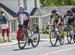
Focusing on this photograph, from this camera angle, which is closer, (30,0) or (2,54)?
(2,54)

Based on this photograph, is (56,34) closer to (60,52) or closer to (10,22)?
(60,52)

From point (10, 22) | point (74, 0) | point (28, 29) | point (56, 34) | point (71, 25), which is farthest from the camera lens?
point (74, 0)

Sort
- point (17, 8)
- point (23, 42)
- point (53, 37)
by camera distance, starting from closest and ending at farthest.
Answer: point (23, 42) < point (53, 37) < point (17, 8)

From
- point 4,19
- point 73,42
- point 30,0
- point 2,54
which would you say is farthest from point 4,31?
point 30,0

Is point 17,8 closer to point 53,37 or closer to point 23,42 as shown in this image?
point 53,37

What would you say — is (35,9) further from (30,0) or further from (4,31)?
(4,31)

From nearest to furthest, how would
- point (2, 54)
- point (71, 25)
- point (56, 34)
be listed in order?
point (2, 54)
point (56, 34)
point (71, 25)

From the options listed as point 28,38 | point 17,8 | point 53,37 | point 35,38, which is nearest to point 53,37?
point 53,37

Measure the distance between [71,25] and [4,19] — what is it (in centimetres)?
441

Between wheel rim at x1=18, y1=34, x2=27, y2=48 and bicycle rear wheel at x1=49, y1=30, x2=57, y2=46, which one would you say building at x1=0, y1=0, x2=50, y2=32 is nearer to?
bicycle rear wheel at x1=49, y1=30, x2=57, y2=46

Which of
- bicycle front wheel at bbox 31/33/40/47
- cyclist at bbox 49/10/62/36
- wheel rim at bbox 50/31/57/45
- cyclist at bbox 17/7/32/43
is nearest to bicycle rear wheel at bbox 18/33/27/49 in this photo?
cyclist at bbox 17/7/32/43

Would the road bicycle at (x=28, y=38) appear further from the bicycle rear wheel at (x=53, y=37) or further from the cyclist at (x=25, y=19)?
the bicycle rear wheel at (x=53, y=37)

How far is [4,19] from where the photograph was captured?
943 inches

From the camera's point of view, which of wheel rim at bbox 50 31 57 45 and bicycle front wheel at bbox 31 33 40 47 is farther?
wheel rim at bbox 50 31 57 45
